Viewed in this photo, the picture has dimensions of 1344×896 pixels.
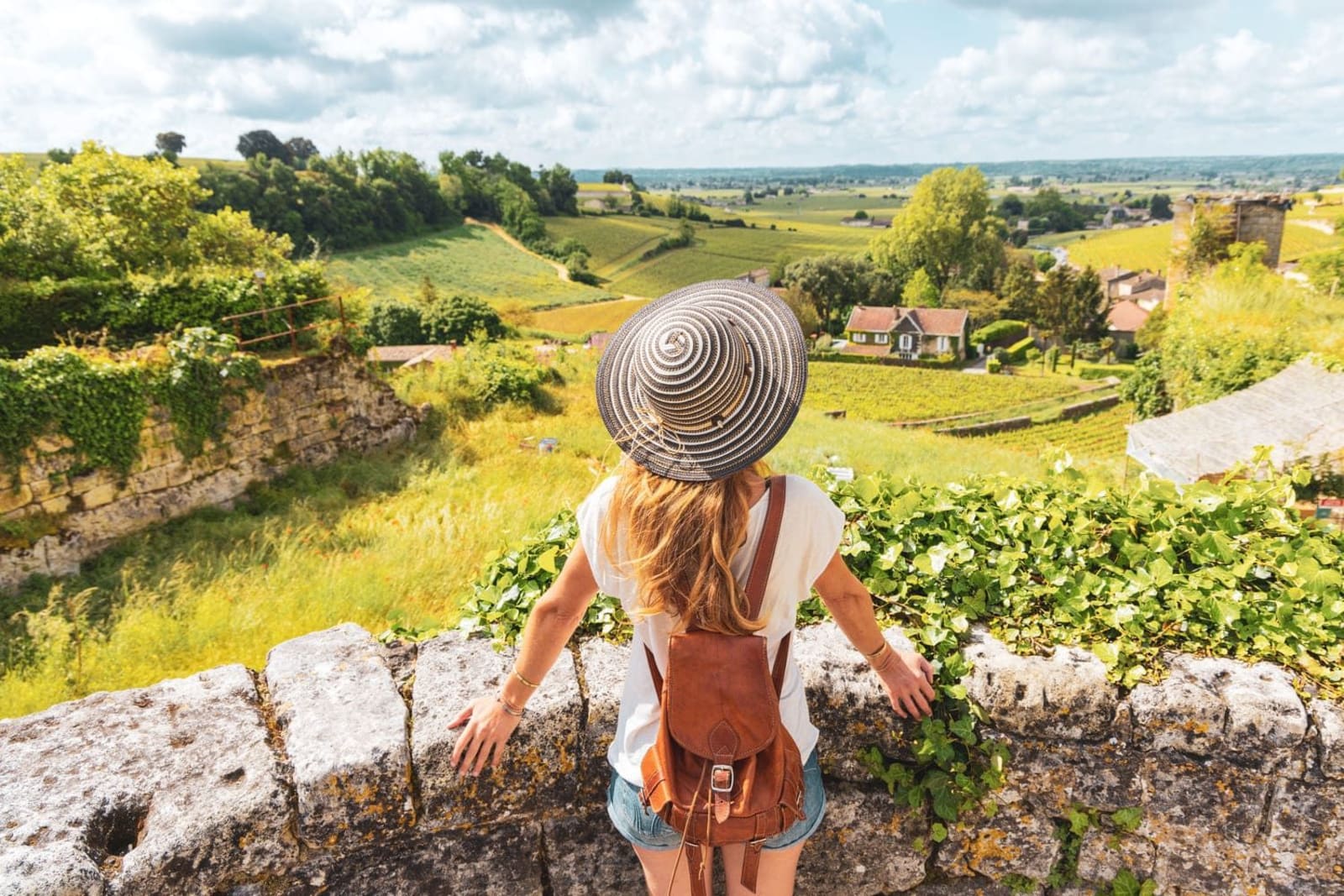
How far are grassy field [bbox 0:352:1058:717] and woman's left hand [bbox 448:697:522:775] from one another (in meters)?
0.78

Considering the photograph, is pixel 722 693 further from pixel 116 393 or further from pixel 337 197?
pixel 337 197

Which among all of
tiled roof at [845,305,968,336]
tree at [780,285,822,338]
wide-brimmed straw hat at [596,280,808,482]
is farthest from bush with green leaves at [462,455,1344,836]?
tiled roof at [845,305,968,336]

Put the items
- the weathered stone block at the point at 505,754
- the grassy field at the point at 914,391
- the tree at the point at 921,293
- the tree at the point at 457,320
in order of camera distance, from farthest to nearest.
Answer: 1. the tree at the point at 921,293
2. the tree at the point at 457,320
3. the grassy field at the point at 914,391
4. the weathered stone block at the point at 505,754

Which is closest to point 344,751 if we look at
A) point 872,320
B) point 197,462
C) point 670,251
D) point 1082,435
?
point 197,462

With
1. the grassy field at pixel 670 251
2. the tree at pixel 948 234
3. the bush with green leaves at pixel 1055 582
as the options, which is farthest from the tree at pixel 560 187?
the bush with green leaves at pixel 1055 582

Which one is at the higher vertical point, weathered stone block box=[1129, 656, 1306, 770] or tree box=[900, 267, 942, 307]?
weathered stone block box=[1129, 656, 1306, 770]

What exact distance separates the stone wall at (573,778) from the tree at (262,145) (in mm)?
90178

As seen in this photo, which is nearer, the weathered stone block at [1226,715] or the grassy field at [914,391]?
the weathered stone block at [1226,715]

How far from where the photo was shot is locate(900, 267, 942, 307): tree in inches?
2576

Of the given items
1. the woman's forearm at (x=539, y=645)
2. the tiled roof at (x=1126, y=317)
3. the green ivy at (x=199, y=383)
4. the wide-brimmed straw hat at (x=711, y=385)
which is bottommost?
the tiled roof at (x=1126, y=317)

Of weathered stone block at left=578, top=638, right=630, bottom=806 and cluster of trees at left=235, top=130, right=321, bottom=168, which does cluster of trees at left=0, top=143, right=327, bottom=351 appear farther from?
cluster of trees at left=235, top=130, right=321, bottom=168

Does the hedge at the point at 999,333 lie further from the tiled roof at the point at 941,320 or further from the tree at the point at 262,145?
the tree at the point at 262,145

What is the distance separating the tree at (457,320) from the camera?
45.3 meters

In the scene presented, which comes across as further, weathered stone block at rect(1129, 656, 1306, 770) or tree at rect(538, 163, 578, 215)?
tree at rect(538, 163, 578, 215)
